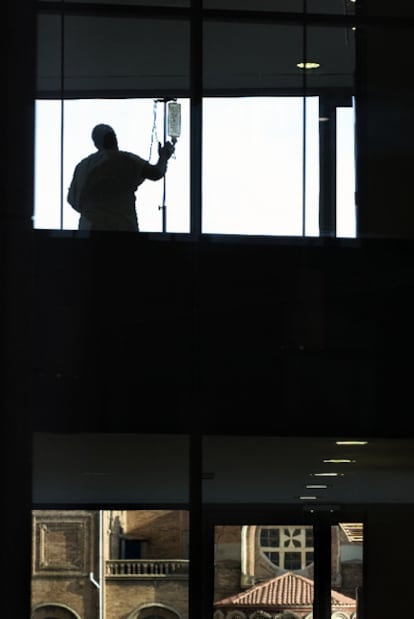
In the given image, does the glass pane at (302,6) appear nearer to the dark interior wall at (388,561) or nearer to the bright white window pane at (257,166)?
the bright white window pane at (257,166)

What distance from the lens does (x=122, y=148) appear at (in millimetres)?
6625

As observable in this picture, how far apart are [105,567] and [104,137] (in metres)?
2.71

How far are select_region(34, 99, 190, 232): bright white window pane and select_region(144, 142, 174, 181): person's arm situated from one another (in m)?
0.03

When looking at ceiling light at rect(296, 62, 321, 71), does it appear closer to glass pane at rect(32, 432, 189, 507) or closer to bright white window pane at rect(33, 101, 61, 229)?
bright white window pane at rect(33, 101, 61, 229)

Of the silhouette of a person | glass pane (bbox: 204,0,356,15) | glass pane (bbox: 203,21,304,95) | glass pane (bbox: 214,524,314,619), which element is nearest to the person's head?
the silhouette of a person

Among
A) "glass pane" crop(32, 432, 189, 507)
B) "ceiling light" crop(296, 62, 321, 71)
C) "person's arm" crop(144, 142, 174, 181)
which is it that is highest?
"ceiling light" crop(296, 62, 321, 71)

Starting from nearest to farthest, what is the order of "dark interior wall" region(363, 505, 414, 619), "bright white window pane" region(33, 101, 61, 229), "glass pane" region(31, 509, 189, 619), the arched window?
"glass pane" region(31, 509, 189, 619), the arched window, "dark interior wall" region(363, 505, 414, 619), "bright white window pane" region(33, 101, 61, 229)

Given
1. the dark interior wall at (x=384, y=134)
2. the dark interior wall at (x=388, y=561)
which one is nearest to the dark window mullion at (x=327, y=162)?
the dark interior wall at (x=384, y=134)

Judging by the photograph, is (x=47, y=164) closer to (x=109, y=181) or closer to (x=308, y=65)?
(x=109, y=181)

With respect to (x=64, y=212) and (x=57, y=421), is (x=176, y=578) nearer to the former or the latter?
(x=57, y=421)

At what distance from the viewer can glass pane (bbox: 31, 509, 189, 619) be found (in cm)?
618

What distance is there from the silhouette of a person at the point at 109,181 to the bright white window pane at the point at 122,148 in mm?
37

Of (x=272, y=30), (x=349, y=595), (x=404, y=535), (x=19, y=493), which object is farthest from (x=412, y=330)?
(x=19, y=493)

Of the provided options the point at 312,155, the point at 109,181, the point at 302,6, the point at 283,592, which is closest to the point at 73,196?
the point at 109,181
